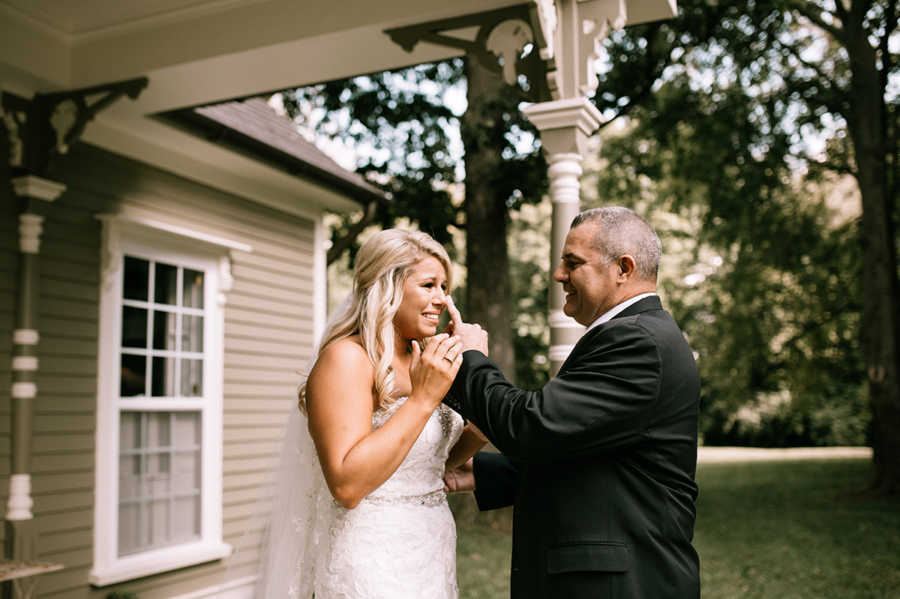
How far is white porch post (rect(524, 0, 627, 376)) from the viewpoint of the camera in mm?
4090

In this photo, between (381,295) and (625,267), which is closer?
(625,267)

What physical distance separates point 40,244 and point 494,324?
19.7 feet

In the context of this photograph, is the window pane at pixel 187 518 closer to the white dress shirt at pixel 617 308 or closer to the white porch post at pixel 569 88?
the white porch post at pixel 569 88

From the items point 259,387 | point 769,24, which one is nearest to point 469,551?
point 259,387

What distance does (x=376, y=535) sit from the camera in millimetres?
2744

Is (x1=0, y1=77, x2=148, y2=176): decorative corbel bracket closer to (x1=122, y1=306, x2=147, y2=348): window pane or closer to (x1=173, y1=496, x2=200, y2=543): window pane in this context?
(x1=122, y1=306, x2=147, y2=348): window pane

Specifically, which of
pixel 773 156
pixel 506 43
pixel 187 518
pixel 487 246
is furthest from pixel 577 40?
pixel 773 156

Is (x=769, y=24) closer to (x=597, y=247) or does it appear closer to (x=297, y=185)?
(x=297, y=185)

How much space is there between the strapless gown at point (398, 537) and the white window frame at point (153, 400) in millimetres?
4030

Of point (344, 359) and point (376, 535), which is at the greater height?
point (344, 359)

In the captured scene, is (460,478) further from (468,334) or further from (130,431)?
(130,431)

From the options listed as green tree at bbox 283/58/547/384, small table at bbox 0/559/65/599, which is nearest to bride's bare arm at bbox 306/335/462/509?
small table at bbox 0/559/65/599

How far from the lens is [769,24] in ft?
43.8

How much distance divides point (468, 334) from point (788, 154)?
43.8 ft
